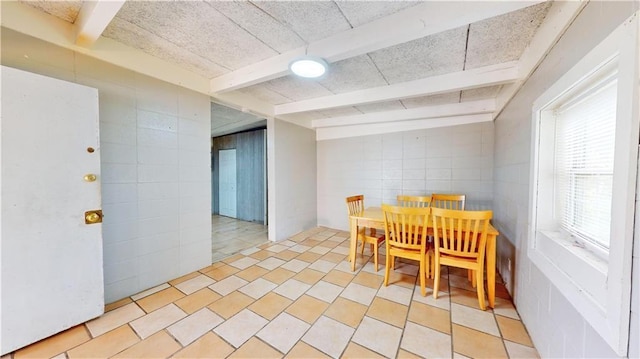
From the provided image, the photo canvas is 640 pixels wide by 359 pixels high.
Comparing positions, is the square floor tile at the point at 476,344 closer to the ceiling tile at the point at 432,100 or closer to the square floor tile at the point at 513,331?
the square floor tile at the point at 513,331

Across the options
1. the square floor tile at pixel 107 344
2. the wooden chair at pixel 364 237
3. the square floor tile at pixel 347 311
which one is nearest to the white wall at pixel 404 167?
the wooden chair at pixel 364 237

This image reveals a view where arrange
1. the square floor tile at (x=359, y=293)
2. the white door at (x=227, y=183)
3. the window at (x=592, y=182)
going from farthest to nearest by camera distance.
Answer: the white door at (x=227, y=183) < the square floor tile at (x=359, y=293) < the window at (x=592, y=182)

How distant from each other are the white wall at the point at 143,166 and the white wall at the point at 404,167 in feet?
8.40

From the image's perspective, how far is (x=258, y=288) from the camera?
2268mm

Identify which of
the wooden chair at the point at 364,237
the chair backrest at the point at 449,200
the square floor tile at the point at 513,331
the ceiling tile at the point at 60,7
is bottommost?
the square floor tile at the point at 513,331

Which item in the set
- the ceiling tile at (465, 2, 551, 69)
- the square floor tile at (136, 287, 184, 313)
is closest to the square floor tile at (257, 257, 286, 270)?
the square floor tile at (136, 287, 184, 313)

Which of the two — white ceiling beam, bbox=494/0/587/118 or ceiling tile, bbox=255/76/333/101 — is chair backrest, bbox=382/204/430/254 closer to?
white ceiling beam, bbox=494/0/587/118

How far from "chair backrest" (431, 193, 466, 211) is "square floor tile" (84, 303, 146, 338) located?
3.67 m

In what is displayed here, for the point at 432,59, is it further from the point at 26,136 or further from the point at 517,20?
the point at 26,136

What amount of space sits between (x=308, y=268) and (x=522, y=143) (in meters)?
2.52

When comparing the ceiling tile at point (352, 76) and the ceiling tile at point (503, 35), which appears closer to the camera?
the ceiling tile at point (503, 35)

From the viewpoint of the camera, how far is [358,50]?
169 cm

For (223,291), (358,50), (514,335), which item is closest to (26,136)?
(223,291)

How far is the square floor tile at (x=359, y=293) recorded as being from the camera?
206 centimetres
